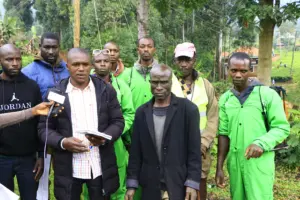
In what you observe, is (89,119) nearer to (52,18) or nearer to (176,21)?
(176,21)

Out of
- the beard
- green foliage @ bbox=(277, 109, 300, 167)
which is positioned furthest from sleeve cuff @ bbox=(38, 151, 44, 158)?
green foliage @ bbox=(277, 109, 300, 167)

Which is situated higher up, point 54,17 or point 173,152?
point 54,17

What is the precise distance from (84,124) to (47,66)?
124 cm

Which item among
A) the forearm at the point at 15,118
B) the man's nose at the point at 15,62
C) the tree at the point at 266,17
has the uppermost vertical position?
the tree at the point at 266,17

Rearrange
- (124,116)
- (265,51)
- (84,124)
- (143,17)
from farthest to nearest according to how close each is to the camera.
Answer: (265,51)
(143,17)
(124,116)
(84,124)

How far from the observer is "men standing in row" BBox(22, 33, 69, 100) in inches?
156

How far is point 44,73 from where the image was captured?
13.1ft

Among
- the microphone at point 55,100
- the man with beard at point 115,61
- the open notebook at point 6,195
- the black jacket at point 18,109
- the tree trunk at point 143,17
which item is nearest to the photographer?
the open notebook at point 6,195

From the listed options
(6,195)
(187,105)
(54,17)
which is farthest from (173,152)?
(54,17)

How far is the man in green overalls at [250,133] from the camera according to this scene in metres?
3.21

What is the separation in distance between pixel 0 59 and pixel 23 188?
1.31 m

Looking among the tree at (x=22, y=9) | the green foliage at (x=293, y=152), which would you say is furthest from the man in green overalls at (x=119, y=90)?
the tree at (x=22, y=9)

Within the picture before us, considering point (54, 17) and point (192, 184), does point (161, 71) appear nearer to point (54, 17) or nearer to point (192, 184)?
point (192, 184)

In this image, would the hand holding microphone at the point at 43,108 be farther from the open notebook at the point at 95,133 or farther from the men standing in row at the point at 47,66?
the men standing in row at the point at 47,66
